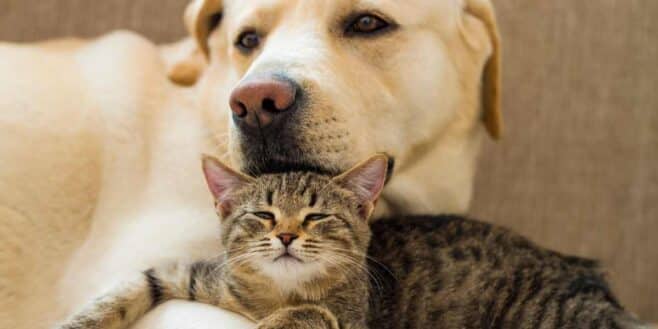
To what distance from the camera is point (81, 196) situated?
5.16 ft

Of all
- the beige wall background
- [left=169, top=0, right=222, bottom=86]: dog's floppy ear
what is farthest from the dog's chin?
the beige wall background

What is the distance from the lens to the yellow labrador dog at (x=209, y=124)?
128 cm

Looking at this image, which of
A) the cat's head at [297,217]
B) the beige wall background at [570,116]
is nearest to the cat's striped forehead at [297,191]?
the cat's head at [297,217]

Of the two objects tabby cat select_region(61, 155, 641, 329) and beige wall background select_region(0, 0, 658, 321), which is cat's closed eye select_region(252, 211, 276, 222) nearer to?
tabby cat select_region(61, 155, 641, 329)

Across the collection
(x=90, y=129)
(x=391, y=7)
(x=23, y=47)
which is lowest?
(x=90, y=129)

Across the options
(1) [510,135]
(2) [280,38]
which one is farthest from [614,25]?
(2) [280,38]

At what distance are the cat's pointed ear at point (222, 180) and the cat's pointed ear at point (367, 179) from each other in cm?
16

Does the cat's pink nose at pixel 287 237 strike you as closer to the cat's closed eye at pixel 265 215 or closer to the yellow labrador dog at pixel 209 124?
the cat's closed eye at pixel 265 215

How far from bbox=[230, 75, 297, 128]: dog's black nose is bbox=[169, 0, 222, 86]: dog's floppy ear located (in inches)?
19.1

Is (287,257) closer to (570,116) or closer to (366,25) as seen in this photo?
(366,25)

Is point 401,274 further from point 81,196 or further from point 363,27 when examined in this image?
point 81,196

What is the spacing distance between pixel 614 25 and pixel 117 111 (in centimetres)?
137

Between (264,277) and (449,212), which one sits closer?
(264,277)

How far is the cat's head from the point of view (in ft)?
3.80
